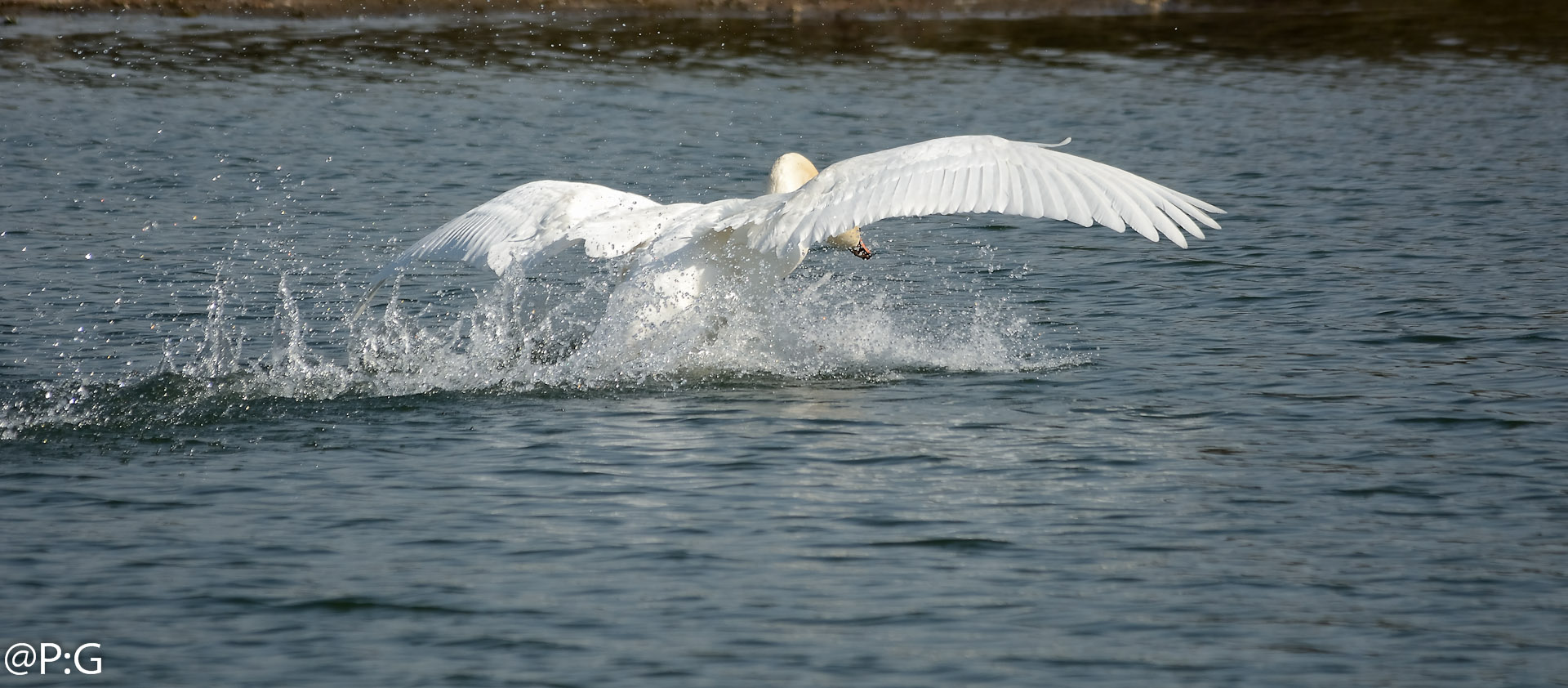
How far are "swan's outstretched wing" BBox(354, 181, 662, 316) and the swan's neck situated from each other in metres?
0.71

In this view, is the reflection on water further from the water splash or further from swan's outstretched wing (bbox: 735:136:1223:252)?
swan's outstretched wing (bbox: 735:136:1223:252)

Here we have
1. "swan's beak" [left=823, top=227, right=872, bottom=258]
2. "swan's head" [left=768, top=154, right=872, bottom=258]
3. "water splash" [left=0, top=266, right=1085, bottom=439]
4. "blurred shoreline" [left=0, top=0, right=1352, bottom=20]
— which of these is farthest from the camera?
"blurred shoreline" [left=0, top=0, right=1352, bottom=20]

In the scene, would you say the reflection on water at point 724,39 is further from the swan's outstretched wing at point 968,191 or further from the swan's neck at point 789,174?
the swan's outstretched wing at point 968,191

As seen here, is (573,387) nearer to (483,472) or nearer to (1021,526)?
(483,472)

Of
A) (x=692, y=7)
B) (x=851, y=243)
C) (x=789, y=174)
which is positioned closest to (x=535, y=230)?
(x=789, y=174)

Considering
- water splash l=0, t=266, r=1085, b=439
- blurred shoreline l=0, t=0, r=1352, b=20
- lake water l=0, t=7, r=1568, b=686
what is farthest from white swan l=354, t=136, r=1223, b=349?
blurred shoreline l=0, t=0, r=1352, b=20

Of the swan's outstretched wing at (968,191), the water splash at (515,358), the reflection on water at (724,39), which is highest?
the swan's outstretched wing at (968,191)

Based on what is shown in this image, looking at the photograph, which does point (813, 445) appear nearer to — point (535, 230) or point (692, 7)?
point (535, 230)

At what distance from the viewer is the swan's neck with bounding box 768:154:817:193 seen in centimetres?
1014

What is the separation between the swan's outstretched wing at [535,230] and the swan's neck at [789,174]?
2.34 ft

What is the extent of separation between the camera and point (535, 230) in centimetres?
994

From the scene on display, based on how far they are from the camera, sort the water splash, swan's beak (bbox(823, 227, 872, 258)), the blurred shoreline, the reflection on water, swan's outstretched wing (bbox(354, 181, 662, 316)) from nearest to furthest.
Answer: the water splash → swan's outstretched wing (bbox(354, 181, 662, 316)) → swan's beak (bbox(823, 227, 872, 258)) → the reflection on water → the blurred shoreline

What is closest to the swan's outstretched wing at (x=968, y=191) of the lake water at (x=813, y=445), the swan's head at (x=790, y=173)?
the swan's head at (x=790, y=173)

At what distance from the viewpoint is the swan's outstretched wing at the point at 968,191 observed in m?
8.62
